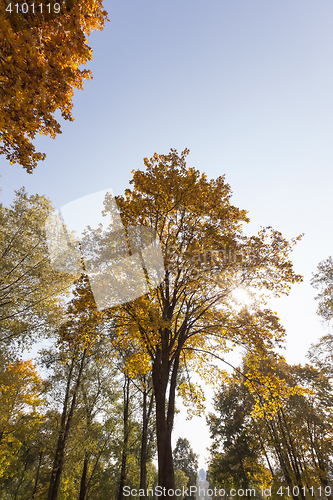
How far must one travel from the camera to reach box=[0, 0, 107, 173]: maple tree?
2764mm

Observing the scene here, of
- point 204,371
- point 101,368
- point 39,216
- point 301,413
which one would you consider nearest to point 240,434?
point 301,413

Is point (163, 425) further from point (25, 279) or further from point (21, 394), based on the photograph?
point (21, 394)

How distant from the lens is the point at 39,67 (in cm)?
293

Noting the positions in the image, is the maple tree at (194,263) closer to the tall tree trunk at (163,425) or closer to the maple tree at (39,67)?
the tall tree trunk at (163,425)

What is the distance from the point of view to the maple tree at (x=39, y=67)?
276 centimetres

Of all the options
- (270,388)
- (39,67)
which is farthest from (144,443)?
(39,67)

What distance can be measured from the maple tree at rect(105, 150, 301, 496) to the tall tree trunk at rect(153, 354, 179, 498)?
0.04 meters

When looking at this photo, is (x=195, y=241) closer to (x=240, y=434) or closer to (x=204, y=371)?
(x=204, y=371)

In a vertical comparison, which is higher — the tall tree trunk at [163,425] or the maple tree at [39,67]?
the maple tree at [39,67]

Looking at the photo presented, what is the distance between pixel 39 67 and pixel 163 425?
8031 mm

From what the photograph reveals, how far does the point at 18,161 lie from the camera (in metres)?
3.57

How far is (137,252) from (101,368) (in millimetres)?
13266

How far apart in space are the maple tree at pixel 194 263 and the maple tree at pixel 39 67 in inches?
173

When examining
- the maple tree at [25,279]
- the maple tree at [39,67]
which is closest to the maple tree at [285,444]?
the maple tree at [25,279]
